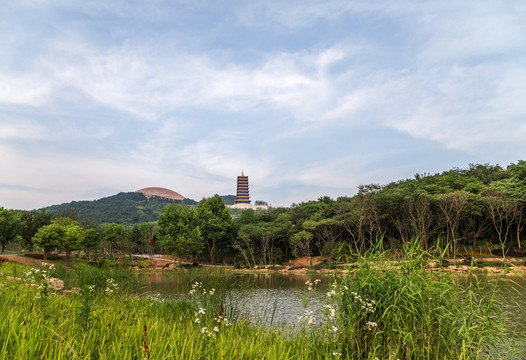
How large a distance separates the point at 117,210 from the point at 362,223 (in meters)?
129

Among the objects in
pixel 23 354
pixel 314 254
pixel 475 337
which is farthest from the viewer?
pixel 314 254

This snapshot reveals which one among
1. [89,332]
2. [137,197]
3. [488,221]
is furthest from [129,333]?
[137,197]

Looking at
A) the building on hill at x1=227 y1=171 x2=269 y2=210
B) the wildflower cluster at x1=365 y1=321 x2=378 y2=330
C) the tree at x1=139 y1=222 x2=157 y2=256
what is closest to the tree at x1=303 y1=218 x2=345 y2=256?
the tree at x1=139 y1=222 x2=157 y2=256

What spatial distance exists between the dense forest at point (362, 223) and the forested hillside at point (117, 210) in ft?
233

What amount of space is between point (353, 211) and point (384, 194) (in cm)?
444

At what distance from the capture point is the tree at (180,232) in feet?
140

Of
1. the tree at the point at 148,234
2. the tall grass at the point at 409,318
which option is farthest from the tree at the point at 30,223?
the tall grass at the point at 409,318

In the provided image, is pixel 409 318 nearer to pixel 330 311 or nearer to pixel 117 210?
pixel 330 311

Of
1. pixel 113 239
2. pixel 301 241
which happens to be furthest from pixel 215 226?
pixel 113 239

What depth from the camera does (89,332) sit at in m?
2.94

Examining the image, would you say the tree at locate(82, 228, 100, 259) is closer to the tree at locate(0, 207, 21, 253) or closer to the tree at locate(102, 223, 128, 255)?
the tree at locate(102, 223, 128, 255)

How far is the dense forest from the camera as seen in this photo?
33.6 meters

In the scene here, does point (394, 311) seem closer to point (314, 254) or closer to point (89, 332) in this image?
point (89, 332)

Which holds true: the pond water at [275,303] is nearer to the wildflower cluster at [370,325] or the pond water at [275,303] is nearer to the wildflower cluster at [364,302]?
the wildflower cluster at [364,302]
